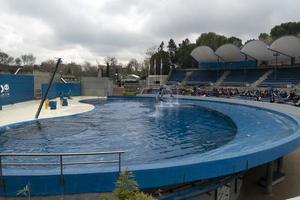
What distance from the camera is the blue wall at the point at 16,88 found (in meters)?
22.9

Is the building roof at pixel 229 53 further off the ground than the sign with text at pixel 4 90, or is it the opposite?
the building roof at pixel 229 53

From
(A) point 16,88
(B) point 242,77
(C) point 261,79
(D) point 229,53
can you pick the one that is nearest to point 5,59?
(D) point 229,53

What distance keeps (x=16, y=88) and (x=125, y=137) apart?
16.5 metres

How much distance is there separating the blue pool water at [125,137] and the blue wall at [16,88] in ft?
26.7

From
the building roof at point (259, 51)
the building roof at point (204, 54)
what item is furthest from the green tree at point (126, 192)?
the building roof at point (204, 54)

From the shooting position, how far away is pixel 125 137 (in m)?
12.4

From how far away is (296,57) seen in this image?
122 feet

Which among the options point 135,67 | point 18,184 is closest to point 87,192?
point 18,184

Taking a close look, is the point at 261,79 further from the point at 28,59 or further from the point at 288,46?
the point at 28,59

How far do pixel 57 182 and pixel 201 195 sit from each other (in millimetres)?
3383

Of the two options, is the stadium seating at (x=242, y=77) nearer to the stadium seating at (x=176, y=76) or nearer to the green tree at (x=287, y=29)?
the stadium seating at (x=176, y=76)

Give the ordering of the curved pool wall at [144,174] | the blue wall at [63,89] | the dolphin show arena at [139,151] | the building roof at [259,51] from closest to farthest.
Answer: the curved pool wall at [144,174] < the dolphin show arena at [139,151] < the blue wall at [63,89] < the building roof at [259,51]

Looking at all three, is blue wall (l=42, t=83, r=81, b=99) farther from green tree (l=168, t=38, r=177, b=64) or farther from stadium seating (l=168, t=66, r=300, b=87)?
green tree (l=168, t=38, r=177, b=64)

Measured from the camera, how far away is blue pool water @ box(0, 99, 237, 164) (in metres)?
10.3
